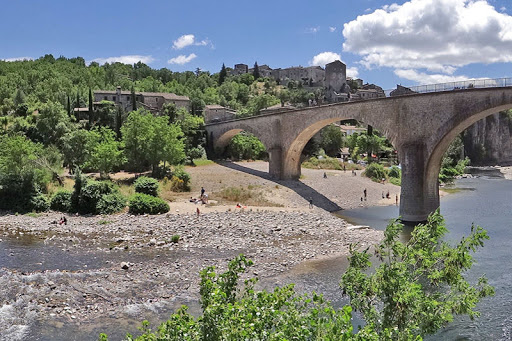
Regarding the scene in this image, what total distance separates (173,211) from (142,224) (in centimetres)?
457

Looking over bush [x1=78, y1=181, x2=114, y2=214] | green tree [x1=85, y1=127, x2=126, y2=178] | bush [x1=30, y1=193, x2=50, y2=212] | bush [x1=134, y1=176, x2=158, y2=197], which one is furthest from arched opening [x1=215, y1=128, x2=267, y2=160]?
bush [x1=30, y1=193, x2=50, y2=212]

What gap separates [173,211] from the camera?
119ft

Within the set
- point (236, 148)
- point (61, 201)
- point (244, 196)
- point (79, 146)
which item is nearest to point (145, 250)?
point (61, 201)

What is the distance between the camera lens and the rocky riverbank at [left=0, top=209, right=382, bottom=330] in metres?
18.1

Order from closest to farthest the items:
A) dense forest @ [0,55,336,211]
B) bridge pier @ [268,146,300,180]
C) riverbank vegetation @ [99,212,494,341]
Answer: riverbank vegetation @ [99,212,494,341]
dense forest @ [0,55,336,211]
bridge pier @ [268,146,300,180]

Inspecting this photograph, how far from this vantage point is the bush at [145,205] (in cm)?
3562

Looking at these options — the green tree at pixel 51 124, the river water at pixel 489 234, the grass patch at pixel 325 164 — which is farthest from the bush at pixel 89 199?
the grass patch at pixel 325 164

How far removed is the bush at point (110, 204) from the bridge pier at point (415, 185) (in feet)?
73.0

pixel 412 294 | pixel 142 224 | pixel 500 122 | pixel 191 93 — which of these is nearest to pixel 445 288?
pixel 412 294

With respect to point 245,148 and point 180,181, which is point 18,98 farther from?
point 180,181

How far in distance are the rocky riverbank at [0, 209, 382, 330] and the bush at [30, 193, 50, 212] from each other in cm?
183

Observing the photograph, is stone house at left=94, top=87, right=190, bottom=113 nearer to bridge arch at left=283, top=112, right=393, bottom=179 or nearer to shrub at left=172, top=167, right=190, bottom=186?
shrub at left=172, top=167, right=190, bottom=186

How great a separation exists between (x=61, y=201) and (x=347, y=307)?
34.1 meters

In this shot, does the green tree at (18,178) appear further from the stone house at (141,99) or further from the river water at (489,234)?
the stone house at (141,99)
